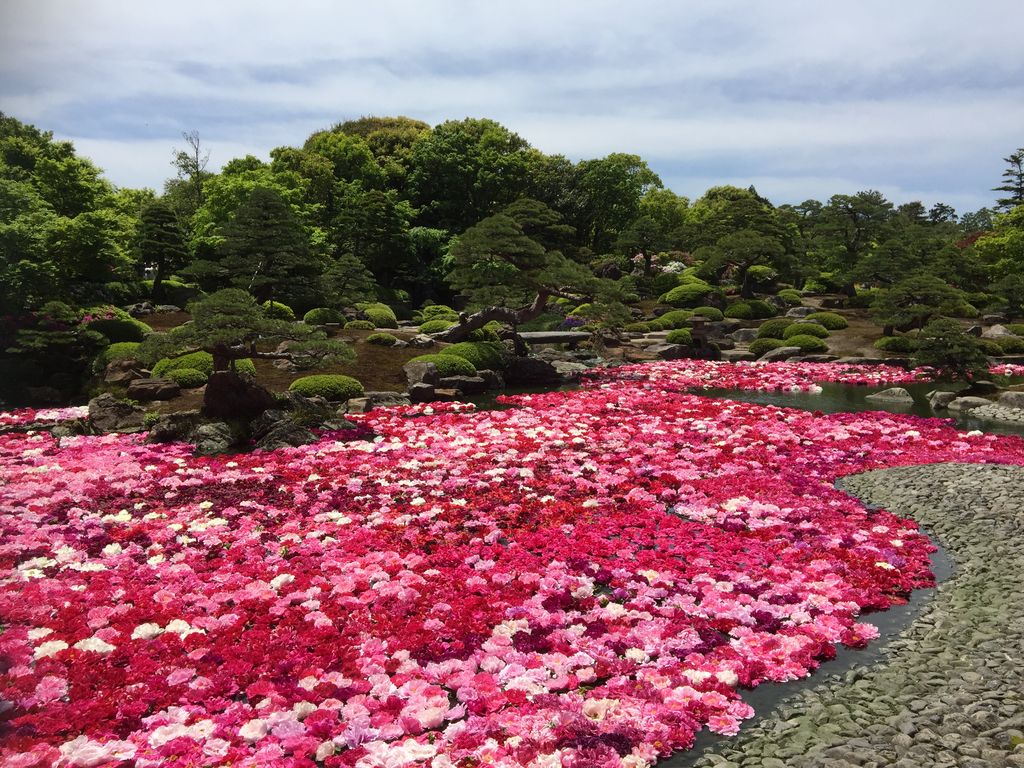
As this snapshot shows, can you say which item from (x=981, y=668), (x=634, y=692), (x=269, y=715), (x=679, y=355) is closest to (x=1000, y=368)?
(x=679, y=355)

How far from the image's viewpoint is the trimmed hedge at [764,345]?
3559cm

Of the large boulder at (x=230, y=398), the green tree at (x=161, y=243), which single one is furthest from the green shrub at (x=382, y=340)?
the green tree at (x=161, y=243)

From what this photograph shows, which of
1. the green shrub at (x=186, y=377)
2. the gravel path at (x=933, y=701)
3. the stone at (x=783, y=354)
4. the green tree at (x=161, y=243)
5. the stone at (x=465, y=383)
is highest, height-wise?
the green tree at (x=161, y=243)

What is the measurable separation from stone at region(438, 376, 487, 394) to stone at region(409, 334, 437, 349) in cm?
510

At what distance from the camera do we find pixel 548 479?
468 inches

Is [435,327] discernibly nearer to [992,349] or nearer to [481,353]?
[481,353]

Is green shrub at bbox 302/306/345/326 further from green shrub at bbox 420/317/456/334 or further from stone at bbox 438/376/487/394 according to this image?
stone at bbox 438/376/487/394

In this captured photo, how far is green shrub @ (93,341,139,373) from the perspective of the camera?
2125 cm

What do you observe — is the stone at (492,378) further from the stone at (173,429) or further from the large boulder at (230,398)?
the stone at (173,429)

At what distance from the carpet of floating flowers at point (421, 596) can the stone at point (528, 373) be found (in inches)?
492

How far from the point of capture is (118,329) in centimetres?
2450

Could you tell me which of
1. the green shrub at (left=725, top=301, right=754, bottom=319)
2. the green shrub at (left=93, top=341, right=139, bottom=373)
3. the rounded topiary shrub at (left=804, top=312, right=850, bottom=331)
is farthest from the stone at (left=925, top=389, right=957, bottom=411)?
the green shrub at (left=93, top=341, right=139, bottom=373)

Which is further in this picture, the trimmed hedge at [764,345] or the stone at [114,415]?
the trimmed hedge at [764,345]

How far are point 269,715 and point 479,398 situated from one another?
17.6m
